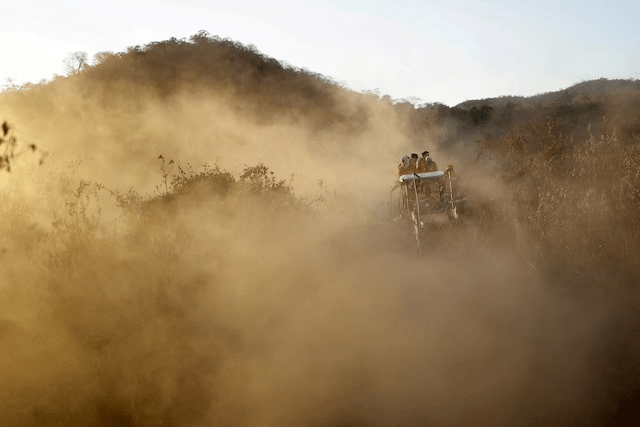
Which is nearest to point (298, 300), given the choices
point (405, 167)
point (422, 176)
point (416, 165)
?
point (422, 176)

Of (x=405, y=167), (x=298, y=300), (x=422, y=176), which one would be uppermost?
(x=405, y=167)

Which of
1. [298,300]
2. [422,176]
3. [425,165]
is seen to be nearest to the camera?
[298,300]

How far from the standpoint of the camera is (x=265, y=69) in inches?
689

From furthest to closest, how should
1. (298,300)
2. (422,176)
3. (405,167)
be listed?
(405,167) < (422,176) < (298,300)

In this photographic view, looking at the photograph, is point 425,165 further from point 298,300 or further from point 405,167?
point 298,300

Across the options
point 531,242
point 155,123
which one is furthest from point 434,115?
point 531,242

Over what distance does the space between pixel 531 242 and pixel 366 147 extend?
7.30 meters

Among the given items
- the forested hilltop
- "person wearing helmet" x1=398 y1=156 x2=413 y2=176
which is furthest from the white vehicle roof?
the forested hilltop

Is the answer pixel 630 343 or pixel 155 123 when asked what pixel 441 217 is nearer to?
pixel 630 343

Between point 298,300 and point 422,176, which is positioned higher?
point 422,176

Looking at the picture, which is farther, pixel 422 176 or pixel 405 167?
pixel 405 167

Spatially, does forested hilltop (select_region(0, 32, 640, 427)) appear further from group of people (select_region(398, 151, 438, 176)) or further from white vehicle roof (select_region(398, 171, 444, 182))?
group of people (select_region(398, 151, 438, 176))

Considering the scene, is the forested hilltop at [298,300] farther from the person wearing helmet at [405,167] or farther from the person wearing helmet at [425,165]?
the person wearing helmet at [425,165]

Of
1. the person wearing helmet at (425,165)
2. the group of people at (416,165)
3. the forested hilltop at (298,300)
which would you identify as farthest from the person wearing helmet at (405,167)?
the forested hilltop at (298,300)
